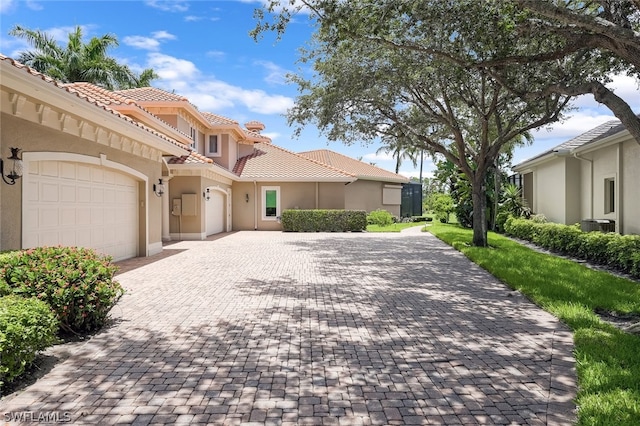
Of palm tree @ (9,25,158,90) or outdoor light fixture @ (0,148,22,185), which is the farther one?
palm tree @ (9,25,158,90)

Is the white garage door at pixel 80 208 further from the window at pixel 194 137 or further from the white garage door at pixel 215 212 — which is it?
the window at pixel 194 137

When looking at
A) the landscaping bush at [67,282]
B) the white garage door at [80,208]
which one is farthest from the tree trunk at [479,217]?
the landscaping bush at [67,282]

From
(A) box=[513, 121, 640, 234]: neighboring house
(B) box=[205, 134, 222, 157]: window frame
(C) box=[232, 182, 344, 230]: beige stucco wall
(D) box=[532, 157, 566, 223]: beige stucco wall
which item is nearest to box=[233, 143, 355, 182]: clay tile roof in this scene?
(C) box=[232, 182, 344, 230]: beige stucco wall

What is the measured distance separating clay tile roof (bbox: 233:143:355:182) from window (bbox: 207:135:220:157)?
5.60 ft

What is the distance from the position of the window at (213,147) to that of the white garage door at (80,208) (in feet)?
36.0

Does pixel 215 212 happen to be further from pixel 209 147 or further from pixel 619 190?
pixel 619 190

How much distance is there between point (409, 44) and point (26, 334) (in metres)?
8.25

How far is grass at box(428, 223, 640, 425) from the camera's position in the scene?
336 centimetres

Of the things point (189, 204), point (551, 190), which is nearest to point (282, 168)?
point (189, 204)

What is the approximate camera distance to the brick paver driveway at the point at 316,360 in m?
3.38

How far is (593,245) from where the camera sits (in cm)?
1177

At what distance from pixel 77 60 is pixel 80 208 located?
23.7m

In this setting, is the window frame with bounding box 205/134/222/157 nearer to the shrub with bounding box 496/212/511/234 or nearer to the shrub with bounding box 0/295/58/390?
the shrub with bounding box 496/212/511/234

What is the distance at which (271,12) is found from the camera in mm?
7961
